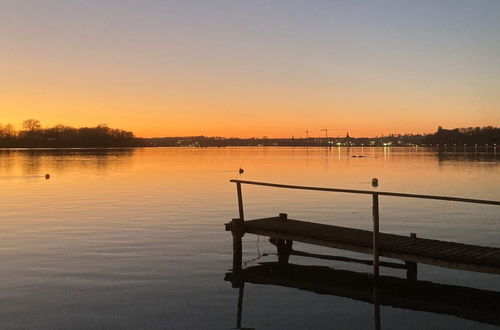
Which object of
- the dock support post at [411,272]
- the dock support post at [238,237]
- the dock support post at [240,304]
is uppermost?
the dock support post at [238,237]

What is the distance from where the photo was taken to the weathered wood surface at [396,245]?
575 inches

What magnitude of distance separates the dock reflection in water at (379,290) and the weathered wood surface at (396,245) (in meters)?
1.29

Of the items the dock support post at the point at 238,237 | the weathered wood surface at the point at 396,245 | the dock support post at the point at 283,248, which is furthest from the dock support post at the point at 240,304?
the dock support post at the point at 283,248

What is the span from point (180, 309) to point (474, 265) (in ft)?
26.7

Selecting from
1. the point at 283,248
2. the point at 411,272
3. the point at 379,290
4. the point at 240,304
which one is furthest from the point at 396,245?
the point at 283,248

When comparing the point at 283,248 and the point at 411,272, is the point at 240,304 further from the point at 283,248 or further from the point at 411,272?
the point at 411,272

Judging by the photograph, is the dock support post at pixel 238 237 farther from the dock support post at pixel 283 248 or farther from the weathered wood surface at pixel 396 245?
the dock support post at pixel 283 248

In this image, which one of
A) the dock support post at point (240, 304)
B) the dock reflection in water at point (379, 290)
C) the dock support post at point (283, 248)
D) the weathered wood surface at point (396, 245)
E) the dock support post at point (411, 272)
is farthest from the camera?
the dock support post at point (283, 248)

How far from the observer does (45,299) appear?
1529cm

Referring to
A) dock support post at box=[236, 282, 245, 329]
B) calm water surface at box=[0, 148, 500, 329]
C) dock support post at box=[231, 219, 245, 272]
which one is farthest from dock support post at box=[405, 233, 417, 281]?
dock support post at box=[231, 219, 245, 272]

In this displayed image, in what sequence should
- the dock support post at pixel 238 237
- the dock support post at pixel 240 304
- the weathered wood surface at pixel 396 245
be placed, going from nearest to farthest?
the dock support post at pixel 240 304, the weathered wood surface at pixel 396 245, the dock support post at pixel 238 237

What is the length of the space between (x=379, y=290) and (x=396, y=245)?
1509 mm

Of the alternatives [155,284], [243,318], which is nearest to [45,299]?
[155,284]

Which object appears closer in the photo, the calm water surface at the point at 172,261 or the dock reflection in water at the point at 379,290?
the calm water surface at the point at 172,261
